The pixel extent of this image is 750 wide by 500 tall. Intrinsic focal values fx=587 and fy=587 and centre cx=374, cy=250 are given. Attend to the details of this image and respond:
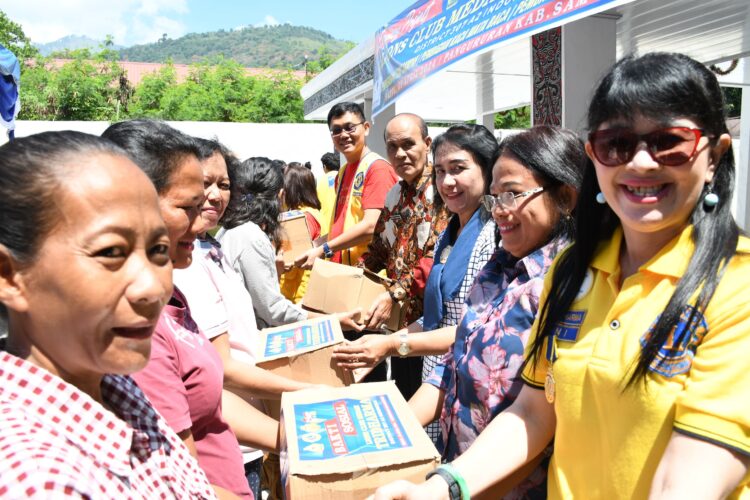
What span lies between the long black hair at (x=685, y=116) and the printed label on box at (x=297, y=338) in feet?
4.85

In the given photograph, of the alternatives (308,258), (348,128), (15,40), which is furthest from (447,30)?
(15,40)

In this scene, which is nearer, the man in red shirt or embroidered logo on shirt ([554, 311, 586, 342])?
embroidered logo on shirt ([554, 311, 586, 342])

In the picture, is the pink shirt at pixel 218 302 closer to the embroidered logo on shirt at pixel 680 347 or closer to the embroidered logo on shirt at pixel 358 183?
the embroidered logo on shirt at pixel 680 347

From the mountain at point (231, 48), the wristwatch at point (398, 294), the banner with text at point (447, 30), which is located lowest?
the wristwatch at point (398, 294)

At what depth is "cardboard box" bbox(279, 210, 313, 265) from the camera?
426 cm

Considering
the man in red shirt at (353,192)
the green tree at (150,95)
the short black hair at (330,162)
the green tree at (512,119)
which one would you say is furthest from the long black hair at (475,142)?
the green tree at (150,95)

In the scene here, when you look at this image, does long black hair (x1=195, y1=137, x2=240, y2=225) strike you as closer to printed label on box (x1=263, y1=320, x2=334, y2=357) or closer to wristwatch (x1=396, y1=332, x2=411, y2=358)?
printed label on box (x1=263, y1=320, x2=334, y2=357)

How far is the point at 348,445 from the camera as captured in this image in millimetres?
1499

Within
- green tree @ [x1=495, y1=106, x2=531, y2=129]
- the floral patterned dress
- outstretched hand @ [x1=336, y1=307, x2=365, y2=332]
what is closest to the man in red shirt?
outstretched hand @ [x1=336, y1=307, x2=365, y2=332]

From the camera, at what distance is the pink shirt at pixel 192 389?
4.43ft

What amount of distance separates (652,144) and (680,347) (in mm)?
385

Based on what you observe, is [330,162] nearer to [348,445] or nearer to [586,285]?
[348,445]

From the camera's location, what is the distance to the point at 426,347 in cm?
236

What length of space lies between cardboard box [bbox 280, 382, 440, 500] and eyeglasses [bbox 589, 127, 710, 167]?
0.82 m
